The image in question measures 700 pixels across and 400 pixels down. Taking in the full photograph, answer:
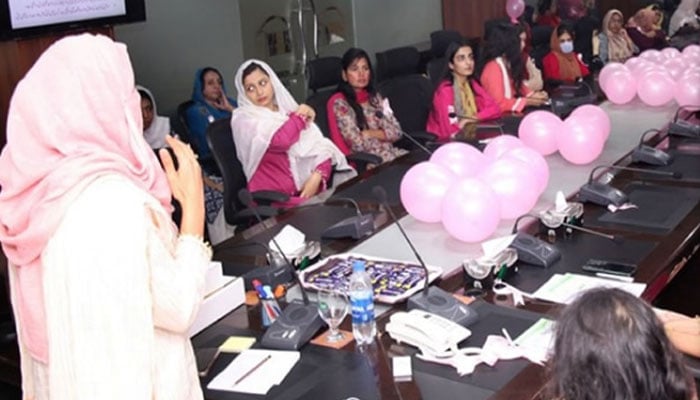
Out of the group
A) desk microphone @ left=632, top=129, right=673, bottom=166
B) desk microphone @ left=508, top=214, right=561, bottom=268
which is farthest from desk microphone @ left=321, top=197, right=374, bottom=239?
desk microphone @ left=632, top=129, right=673, bottom=166

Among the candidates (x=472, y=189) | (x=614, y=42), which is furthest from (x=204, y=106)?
(x=614, y=42)

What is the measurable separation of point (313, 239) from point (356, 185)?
66cm

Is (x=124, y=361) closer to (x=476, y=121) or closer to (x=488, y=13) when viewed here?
(x=476, y=121)

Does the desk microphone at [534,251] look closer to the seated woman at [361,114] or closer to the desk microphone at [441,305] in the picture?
the desk microphone at [441,305]

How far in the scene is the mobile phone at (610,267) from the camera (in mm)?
2080

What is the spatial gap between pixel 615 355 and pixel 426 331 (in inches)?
25.6

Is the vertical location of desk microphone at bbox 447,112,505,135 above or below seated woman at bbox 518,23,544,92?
below

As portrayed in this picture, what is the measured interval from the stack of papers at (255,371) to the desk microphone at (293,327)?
2 cm

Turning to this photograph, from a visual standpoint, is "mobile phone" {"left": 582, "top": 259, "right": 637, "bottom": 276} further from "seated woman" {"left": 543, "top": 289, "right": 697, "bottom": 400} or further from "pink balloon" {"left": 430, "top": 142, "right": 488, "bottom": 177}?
"seated woman" {"left": 543, "top": 289, "right": 697, "bottom": 400}

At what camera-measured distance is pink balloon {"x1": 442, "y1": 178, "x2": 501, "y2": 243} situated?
2357mm

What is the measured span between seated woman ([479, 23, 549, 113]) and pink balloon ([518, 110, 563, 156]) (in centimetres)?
132

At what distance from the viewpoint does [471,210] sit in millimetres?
2352

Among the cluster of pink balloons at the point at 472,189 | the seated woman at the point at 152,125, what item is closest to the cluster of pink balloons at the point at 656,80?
the cluster of pink balloons at the point at 472,189

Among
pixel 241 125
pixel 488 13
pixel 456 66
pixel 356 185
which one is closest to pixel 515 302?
pixel 356 185
